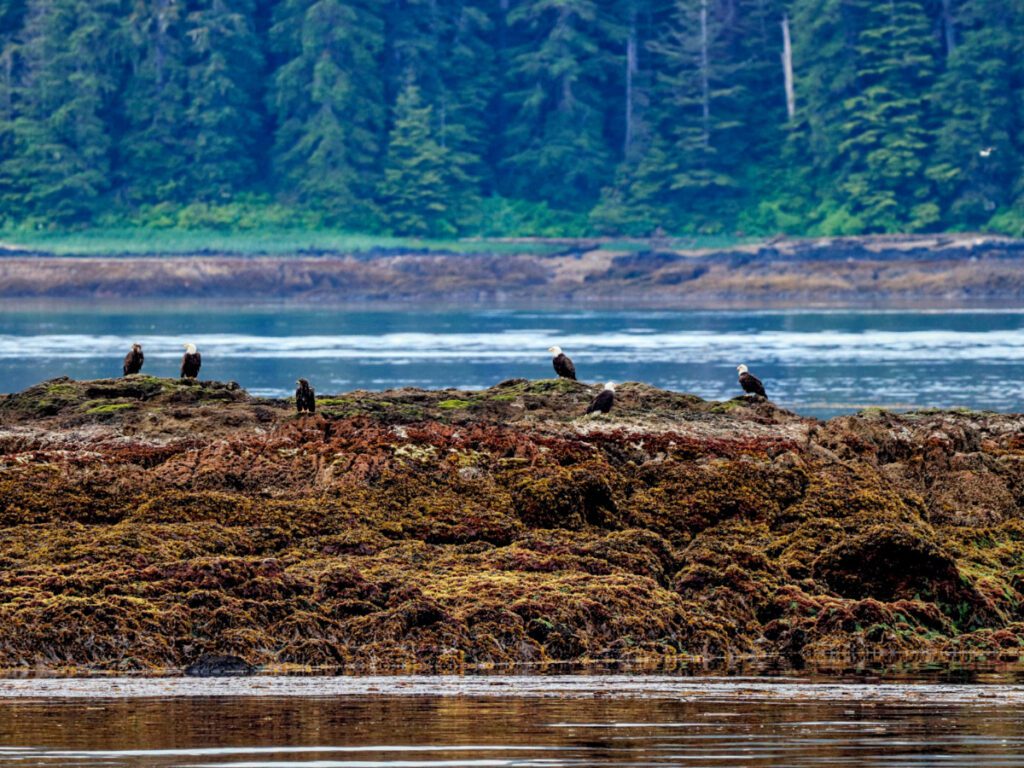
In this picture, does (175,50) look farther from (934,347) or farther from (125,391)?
(125,391)

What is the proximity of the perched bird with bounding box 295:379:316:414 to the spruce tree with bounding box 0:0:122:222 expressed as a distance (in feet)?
227

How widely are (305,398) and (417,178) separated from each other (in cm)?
6772

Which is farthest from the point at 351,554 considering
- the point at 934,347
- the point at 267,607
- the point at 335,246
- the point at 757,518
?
the point at 335,246

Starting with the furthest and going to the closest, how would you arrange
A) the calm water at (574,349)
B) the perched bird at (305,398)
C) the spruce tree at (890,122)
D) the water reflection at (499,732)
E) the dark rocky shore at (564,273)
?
the spruce tree at (890,122), the dark rocky shore at (564,273), the calm water at (574,349), the perched bird at (305,398), the water reflection at (499,732)

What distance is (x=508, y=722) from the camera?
12.0m

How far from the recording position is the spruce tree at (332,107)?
87938 mm

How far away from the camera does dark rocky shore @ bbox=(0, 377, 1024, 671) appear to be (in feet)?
47.1

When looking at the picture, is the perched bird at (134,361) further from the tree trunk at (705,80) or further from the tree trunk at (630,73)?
the tree trunk at (630,73)

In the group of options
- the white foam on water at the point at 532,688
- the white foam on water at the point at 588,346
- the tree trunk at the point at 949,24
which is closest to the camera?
the white foam on water at the point at 532,688

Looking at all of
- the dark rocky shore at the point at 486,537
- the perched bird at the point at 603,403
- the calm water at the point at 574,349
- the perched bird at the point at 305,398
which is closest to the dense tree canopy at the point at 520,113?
the calm water at the point at 574,349

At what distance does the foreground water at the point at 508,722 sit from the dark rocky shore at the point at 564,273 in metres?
67.0

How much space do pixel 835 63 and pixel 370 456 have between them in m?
73.2

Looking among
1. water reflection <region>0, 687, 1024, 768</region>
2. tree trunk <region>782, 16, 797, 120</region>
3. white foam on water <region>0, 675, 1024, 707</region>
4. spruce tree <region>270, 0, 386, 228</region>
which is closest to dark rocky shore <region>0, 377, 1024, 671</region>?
white foam on water <region>0, 675, 1024, 707</region>

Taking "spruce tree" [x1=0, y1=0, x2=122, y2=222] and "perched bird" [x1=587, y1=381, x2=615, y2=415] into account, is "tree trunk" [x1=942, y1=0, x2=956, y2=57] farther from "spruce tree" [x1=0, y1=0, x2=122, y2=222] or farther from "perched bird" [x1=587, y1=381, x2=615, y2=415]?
"perched bird" [x1=587, y1=381, x2=615, y2=415]
